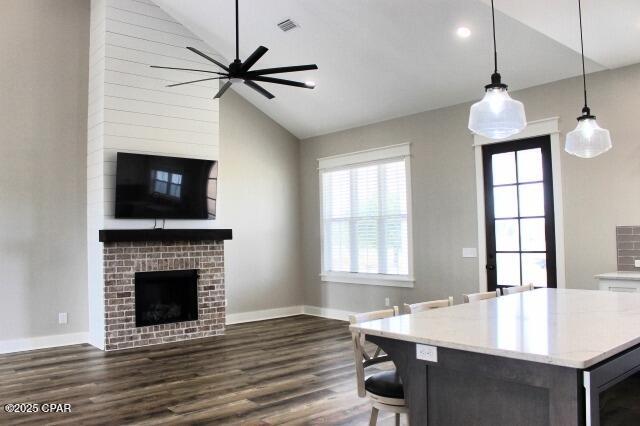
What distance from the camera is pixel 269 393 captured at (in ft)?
14.2

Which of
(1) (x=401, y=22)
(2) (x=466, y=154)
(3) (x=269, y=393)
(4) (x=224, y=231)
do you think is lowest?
(3) (x=269, y=393)

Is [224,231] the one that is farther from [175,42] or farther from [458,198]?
[458,198]

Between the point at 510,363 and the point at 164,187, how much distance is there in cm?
535

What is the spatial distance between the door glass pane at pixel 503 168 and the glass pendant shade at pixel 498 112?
10.9ft

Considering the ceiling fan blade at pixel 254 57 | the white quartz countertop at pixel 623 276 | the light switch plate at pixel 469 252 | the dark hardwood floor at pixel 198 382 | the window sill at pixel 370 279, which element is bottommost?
the dark hardwood floor at pixel 198 382

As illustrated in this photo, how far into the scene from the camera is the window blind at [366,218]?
7.29 m

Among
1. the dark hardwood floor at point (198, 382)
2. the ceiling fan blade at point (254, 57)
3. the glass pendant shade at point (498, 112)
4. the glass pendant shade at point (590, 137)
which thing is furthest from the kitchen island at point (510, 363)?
the ceiling fan blade at point (254, 57)

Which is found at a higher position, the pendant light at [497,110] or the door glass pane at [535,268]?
the pendant light at [497,110]

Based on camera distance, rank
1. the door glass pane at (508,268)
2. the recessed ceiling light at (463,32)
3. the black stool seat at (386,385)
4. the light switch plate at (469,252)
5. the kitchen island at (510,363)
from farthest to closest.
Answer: the light switch plate at (469,252) → the door glass pane at (508,268) → the recessed ceiling light at (463,32) → the black stool seat at (386,385) → the kitchen island at (510,363)

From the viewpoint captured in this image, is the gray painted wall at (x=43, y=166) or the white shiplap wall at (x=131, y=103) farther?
the white shiplap wall at (x=131, y=103)

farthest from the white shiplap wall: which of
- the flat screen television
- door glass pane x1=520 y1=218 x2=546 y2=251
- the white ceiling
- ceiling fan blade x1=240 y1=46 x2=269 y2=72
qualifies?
door glass pane x1=520 y1=218 x2=546 y2=251

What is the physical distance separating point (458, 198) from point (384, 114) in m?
Answer: 1.71

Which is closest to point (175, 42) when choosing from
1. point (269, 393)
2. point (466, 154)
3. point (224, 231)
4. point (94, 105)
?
point (94, 105)

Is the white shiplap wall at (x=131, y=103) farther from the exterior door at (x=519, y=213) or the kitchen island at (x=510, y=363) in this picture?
the kitchen island at (x=510, y=363)
